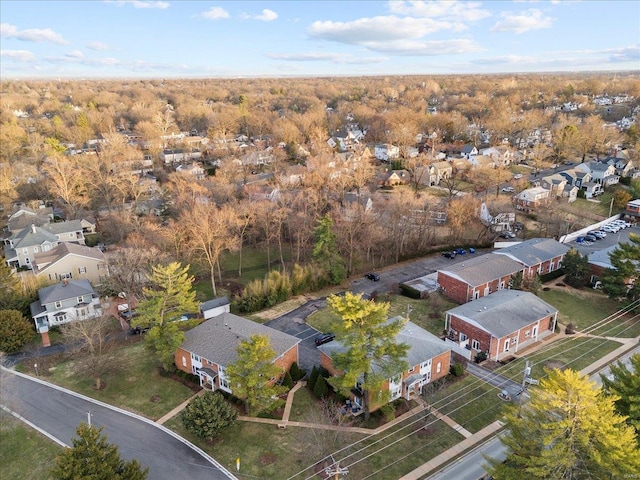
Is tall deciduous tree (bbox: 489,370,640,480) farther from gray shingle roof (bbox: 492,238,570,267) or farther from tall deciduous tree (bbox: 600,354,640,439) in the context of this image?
gray shingle roof (bbox: 492,238,570,267)

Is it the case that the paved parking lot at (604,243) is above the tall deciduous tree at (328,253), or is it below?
below

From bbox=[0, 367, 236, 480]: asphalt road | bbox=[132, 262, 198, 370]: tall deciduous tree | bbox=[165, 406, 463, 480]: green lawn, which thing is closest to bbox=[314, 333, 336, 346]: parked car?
bbox=[165, 406, 463, 480]: green lawn

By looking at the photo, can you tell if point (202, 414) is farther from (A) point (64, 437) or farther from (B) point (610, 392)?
(B) point (610, 392)

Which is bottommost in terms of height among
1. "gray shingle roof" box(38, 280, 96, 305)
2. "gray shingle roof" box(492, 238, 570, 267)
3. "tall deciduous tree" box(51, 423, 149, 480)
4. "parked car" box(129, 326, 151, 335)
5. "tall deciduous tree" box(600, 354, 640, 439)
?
"parked car" box(129, 326, 151, 335)

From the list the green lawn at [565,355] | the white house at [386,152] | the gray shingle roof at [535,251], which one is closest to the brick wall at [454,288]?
the gray shingle roof at [535,251]

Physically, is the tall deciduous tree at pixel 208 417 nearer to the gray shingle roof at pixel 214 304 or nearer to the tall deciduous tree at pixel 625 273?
the gray shingle roof at pixel 214 304

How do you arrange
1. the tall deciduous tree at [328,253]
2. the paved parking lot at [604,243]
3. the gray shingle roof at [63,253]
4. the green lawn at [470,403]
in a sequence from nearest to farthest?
the green lawn at [470,403]
the tall deciduous tree at [328,253]
the gray shingle roof at [63,253]
the paved parking lot at [604,243]
